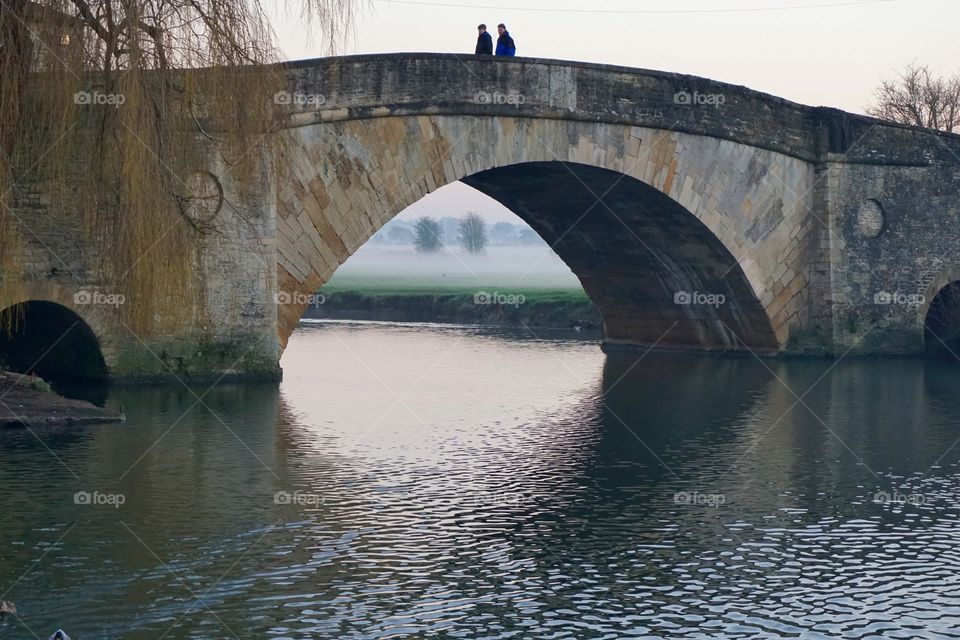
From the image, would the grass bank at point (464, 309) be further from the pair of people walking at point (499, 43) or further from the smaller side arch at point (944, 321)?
the pair of people walking at point (499, 43)

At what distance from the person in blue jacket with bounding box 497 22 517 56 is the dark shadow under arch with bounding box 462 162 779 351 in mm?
1504

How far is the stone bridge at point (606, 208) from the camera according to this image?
49.4 feet

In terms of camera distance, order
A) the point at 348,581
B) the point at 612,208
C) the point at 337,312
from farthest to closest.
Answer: the point at 337,312, the point at 612,208, the point at 348,581

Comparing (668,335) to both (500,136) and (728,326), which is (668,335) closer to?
(728,326)

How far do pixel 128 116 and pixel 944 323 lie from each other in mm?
15322

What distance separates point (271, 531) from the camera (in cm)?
820

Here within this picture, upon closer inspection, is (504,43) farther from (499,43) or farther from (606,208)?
(606,208)

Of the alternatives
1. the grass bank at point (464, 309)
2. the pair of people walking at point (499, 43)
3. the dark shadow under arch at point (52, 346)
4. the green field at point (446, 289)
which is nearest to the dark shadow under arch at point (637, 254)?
the pair of people walking at point (499, 43)

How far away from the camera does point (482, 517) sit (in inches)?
343

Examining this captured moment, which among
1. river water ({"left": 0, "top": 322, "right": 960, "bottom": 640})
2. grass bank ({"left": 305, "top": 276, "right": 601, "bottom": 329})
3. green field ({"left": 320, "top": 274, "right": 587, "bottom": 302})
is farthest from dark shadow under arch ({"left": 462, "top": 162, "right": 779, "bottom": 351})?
green field ({"left": 320, "top": 274, "right": 587, "bottom": 302})

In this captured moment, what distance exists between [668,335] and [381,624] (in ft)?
58.3

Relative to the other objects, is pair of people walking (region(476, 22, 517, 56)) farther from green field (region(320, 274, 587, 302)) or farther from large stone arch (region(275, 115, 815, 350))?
green field (region(320, 274, 587, 302))

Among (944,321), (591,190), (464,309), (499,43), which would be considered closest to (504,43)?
(499,43)

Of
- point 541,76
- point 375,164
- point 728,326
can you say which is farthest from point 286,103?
point 728,326
